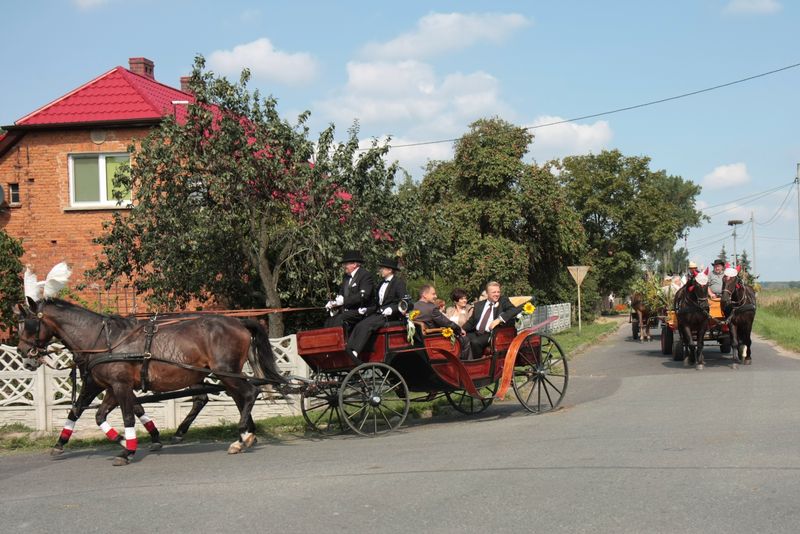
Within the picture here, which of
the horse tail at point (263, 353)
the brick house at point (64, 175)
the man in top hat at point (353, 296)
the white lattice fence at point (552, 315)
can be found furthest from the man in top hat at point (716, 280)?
the brick house at point (64, 175)

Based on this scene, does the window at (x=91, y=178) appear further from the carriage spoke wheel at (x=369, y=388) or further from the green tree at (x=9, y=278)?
the carriage spoke wheel at (x=369, y=388)

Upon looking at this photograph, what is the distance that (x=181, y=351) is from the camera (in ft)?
32.2

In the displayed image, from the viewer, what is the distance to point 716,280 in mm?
19203

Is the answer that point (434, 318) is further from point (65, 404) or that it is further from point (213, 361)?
point (65, 404)

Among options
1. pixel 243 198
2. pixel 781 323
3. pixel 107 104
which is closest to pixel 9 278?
pixel 107 104

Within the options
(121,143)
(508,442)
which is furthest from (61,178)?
(508,442)

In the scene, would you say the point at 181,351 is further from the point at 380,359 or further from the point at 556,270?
the point at 556,270

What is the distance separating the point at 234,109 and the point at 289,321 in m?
6.66

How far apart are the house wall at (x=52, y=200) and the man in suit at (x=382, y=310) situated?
14.6 meters

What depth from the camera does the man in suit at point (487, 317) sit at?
1178cm

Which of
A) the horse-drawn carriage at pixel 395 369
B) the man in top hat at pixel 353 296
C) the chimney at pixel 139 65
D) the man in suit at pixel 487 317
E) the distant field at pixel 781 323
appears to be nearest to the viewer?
the horse-drawn carriage at pixel 395 369

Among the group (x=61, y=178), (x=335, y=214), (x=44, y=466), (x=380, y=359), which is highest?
(x=61, y=178)

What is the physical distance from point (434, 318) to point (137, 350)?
378 centimetres

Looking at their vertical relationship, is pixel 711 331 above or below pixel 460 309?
below
